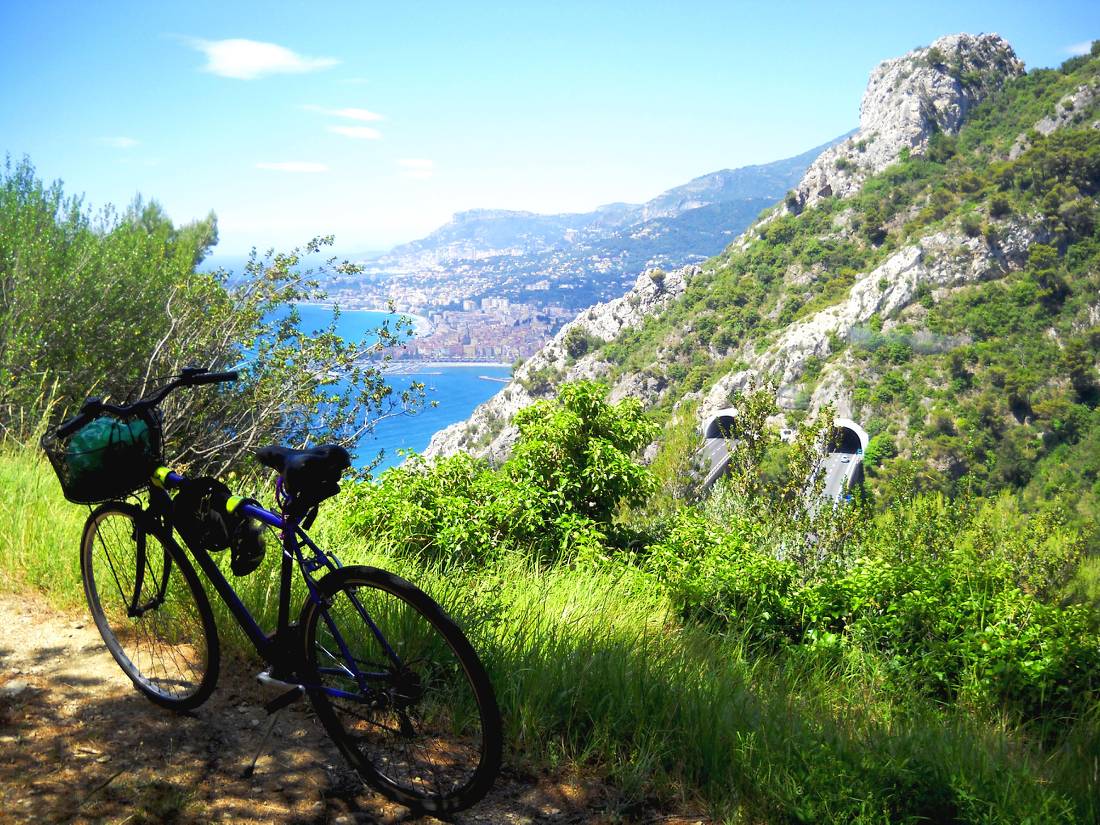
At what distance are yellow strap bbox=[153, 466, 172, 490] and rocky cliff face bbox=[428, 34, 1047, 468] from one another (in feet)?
120

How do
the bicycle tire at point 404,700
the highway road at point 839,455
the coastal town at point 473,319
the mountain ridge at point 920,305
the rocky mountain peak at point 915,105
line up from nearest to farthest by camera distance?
the bicycle tire at point 404,700 < the highway road at point 839,455 < the mountain ridge at point 920,305 < the rocky mountain peak at point 915,105 < the coastal town at point 473,319

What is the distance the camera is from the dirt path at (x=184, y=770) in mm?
2080

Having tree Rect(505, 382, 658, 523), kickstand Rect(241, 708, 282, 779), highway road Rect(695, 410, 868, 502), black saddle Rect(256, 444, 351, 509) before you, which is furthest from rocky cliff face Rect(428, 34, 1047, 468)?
black saddle Rect(256, 444, 351, 509)

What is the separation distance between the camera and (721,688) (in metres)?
2.74

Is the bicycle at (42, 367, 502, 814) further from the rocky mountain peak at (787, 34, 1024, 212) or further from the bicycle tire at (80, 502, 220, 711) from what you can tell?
the rocky mountain peak at (787, 34, 1024, 212)

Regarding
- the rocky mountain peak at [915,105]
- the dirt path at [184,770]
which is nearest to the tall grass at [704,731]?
the dirt path at [184,770]

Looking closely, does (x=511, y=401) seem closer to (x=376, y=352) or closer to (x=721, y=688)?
(x=376, y=352)

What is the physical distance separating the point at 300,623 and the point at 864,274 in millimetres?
75304

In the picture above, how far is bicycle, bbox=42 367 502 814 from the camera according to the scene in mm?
2076

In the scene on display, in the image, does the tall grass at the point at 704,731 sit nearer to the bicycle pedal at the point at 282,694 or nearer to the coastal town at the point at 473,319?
the bicycle pedal at the point at 282,694

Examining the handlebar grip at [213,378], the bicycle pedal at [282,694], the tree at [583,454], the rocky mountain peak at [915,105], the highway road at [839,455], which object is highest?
the rocky mountain peak at [915,105]

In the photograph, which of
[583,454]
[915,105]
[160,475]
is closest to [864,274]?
[915,105]

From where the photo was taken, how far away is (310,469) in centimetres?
205

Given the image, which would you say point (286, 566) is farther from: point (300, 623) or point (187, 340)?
point (187, 340)
